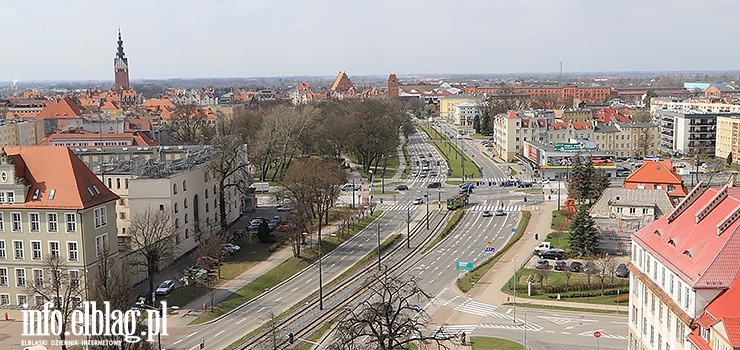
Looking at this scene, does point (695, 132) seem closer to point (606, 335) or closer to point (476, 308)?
point (476, 308)

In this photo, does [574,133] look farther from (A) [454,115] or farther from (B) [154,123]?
(A) [454,115]

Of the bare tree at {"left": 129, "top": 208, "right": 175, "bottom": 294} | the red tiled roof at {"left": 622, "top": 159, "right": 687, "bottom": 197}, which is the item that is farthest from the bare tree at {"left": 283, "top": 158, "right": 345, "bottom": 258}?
the red tiled roof at {"left": 622, "top": 159, "right": 687, "bottom": 197}

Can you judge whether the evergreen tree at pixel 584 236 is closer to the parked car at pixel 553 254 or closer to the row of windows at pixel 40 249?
the parked car at pixel 553 254

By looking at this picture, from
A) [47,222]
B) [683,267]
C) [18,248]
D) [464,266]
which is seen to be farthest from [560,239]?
[18,248]

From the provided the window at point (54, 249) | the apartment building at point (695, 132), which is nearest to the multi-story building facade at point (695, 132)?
the apartment building at point (695, 132)

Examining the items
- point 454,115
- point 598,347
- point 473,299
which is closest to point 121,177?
point 473,299

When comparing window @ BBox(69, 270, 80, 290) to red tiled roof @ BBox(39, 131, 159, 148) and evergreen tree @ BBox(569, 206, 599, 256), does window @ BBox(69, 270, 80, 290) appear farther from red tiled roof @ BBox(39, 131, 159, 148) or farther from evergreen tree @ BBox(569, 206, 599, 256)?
red tiled roof @ BBox(39, 131, 159, 148)
